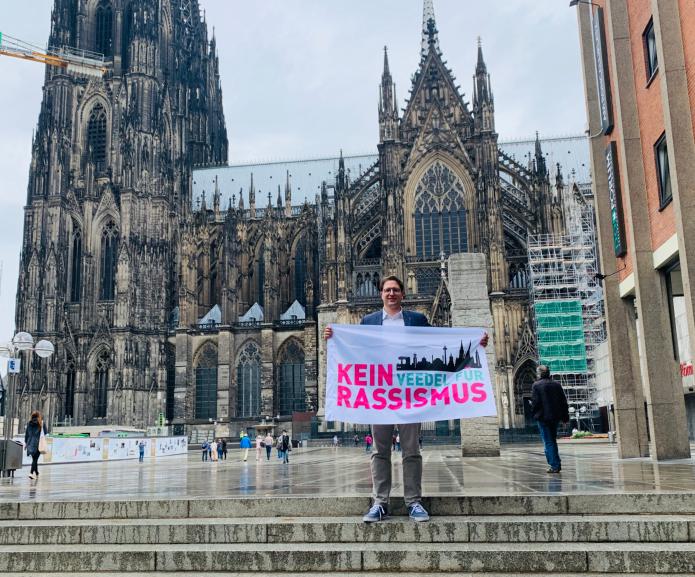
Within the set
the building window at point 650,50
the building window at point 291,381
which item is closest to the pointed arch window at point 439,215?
the building window at point 291,381

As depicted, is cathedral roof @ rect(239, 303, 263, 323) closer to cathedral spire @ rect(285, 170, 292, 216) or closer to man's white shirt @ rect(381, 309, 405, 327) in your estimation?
cathedral spire @ rect(285, 170, 292, 216)

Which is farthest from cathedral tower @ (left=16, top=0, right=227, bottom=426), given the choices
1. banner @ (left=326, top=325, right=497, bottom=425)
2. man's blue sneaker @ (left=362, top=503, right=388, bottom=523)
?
man's blue sneaker @ (left=362, top=503, right=388, bottom=523)

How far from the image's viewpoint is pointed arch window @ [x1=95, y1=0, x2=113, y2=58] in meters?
58.1

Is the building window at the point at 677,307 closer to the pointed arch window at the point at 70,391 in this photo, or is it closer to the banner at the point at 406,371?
the banner at the point at 406,371

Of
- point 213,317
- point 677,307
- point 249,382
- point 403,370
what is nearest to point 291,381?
point 249,382

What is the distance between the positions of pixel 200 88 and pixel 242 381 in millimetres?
30849

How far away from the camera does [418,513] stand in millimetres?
5715

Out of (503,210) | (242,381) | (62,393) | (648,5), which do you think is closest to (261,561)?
(648,5)

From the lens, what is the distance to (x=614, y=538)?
17.9 ft

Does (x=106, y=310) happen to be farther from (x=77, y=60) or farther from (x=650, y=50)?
(x=650, y=50)

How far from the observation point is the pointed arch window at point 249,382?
168 feet

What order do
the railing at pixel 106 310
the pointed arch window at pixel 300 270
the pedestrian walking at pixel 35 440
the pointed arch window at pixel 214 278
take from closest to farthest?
the pedestrian walking at pixel 35 440 < the railing at pixel 106 310 < the pointed arch window at pixel 300 270 < the pointed arch window at pixel 214 278

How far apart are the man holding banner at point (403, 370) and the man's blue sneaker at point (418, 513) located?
0.88m

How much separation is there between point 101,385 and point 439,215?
26.8 m
